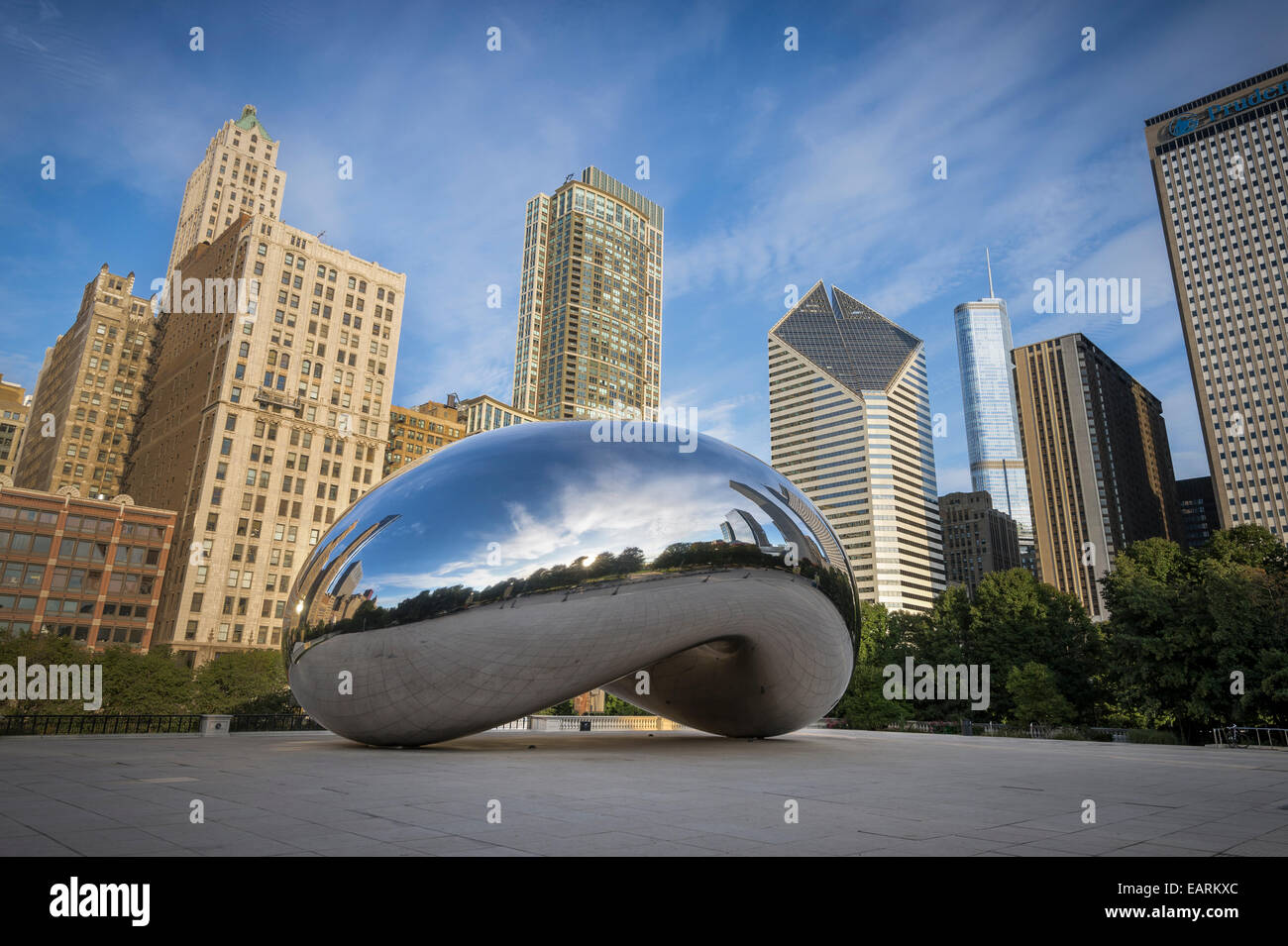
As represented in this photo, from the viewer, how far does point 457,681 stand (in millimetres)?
11430

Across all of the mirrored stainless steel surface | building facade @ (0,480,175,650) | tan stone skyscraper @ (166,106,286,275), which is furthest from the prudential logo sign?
building facade @ (0,480,175,650)

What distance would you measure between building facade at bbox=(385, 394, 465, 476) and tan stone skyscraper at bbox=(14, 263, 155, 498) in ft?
129

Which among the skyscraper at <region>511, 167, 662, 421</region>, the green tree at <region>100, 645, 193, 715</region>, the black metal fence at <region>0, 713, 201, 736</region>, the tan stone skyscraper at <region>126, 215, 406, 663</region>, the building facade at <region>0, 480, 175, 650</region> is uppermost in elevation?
the skyscraper at <region>511, 167, 662, 421</region>

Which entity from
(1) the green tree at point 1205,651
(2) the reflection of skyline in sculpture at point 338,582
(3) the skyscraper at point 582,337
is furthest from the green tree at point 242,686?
(3) the skyscraper at point 582,337

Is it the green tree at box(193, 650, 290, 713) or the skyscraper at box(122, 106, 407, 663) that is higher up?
the skyscraper at box(122, 106, 407, 663)

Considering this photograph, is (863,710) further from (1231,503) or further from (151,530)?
(1231,503)

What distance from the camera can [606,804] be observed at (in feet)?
23.7

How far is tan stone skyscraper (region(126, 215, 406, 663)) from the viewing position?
8350 cm

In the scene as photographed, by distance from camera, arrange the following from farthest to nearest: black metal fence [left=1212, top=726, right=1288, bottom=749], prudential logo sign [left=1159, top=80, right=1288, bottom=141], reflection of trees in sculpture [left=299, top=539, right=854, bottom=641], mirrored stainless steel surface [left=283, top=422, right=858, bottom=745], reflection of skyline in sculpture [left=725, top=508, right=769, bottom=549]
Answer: prudential logo sign [left=1159, top=80, right=1288, bottom=141] < black metal fence [left=1212, top=726, right=1288, bottom=749] < reflection of skyline in sculpture [left=725, top=508, right=769, bottom=549] < mirrored stainless steel surface [left=283, top=422, right=858, bottom=745] < reflection of trees in sculpture [left=299, top=539, right=854, bottom=641]

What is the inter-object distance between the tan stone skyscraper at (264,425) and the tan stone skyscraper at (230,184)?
37.9m

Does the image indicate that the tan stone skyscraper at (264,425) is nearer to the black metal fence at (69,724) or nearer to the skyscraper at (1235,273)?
the black metal fence at (69,724)

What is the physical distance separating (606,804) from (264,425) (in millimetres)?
93897

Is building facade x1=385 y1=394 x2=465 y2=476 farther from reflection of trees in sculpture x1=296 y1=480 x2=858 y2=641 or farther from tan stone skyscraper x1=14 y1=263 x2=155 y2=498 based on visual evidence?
reflection of trees in sculpture x1=296 y1=480 x2=858 y2=641
